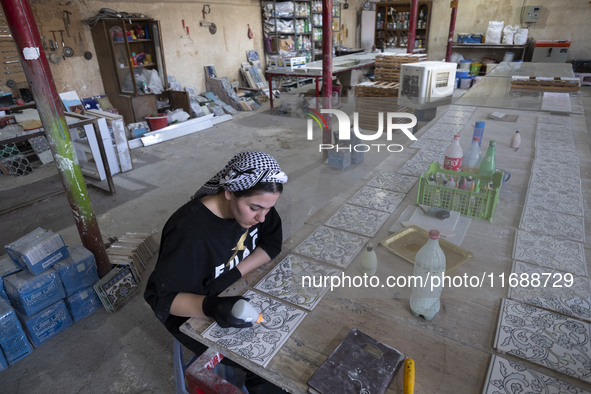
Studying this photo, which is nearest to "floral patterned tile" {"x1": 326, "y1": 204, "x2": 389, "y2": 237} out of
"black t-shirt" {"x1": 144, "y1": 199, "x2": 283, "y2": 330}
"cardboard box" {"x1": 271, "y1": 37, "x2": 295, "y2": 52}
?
"black t-shirt" {"x1": 144, "y1": 199, "x2": 283, "y2": 330}

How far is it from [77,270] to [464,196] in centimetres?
259

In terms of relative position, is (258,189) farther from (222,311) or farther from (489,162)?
(489,162)

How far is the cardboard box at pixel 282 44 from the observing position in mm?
9938

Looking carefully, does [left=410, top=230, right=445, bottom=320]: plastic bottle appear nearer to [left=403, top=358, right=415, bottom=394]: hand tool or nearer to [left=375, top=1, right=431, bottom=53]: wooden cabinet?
[left=403, top=358, right=415, bottom=394]: hand tool

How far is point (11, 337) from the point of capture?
2.30m

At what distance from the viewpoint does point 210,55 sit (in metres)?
8.70

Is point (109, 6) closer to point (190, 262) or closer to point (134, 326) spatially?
point (134, 326)

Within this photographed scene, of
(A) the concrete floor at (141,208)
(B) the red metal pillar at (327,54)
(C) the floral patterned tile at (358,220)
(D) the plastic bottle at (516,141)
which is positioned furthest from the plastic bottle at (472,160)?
(B) the red metal pillar at (327,54)

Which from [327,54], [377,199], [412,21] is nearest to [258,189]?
[377,199]

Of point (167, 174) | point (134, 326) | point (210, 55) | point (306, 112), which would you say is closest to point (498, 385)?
point (134, 326)

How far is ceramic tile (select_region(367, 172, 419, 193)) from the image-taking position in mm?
2350

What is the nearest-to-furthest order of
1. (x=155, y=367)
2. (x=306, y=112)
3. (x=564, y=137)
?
(x=155, y=367), (x=564, y=137), (x=306, y=112)

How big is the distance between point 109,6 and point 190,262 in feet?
23.0

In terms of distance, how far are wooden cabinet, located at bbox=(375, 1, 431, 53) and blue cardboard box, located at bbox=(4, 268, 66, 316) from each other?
1123cm
